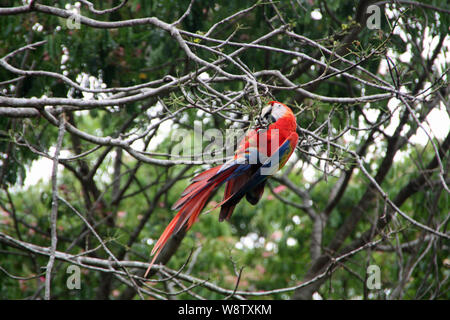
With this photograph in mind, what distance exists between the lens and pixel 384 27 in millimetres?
3965

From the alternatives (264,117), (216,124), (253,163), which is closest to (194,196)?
(253,163)

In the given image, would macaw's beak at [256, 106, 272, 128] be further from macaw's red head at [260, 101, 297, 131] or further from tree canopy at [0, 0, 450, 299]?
tree canopy at [0, 0, 450, 299]

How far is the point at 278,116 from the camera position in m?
2.63

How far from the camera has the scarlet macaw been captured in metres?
2.58

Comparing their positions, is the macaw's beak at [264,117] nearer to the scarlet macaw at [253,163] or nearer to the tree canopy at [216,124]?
the scarlet macaw at [253,163]

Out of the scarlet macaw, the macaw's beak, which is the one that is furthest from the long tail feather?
the macaw's beak

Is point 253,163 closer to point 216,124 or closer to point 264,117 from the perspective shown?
point 264,117

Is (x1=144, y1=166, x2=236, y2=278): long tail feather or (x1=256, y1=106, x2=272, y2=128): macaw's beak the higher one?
(x1=256, y1=106, x2=272, y2=128): macaw's beak

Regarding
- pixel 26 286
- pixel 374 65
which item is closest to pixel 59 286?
pixel 26 286

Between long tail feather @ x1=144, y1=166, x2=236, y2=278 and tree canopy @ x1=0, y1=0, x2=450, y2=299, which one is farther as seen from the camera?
tree canopy @ x1=0, y1=0, x2=450, y2=299

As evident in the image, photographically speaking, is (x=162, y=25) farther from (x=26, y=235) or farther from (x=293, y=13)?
(x=26, y=235)

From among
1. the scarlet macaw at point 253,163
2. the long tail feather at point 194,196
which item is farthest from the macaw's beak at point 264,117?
the long tail feather at point 194,196

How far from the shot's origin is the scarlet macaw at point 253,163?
8.45ft
